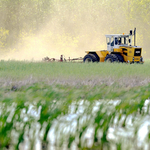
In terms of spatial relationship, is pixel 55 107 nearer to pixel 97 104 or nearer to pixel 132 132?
pixel 97 104

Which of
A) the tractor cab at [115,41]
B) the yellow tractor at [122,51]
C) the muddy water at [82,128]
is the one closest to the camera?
the muddy water at [82,128]

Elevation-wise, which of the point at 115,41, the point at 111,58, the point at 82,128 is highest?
the point at 115,41

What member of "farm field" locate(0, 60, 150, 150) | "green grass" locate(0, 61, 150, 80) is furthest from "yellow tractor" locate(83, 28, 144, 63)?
"farm field" locate(0, 60, 150, 150)

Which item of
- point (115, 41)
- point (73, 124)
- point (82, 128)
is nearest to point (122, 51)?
point (115, 41)

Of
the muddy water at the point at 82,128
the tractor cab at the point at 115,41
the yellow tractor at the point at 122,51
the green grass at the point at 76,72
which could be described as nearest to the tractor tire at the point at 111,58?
the yellow tractor at the point at 122,51

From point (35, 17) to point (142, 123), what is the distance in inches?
1598

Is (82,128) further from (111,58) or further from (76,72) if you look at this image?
(111,58)

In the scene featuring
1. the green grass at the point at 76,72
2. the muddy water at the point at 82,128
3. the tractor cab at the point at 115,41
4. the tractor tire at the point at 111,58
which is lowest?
the muddy water at the point at 82,128

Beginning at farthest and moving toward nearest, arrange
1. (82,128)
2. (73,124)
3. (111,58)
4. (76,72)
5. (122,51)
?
(122,51)
(111,58)
(76,72)
(73,124)
(82,128)

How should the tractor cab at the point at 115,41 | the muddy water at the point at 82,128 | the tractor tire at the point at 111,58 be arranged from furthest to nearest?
the tractor cab at the point at 115,41 → the tractor tire at the point at 111,58 → the muddy water at the point at 82,128

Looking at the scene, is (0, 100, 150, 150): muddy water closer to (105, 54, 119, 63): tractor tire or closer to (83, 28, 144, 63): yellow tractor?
(105, 54, 119, 63): tractor tire

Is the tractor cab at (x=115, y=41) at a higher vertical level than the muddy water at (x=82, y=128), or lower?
higher

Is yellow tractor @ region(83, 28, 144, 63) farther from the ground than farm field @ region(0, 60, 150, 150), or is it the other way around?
yellow tractor @ region(83, 28, 144, 63)

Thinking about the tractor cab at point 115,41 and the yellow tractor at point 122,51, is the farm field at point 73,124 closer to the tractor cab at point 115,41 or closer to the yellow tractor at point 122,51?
the yellow tractor at point 122,51
